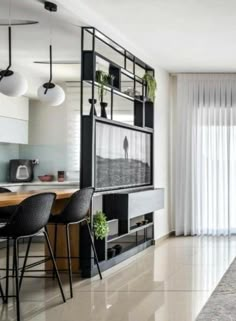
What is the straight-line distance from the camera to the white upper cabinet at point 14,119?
23.9 feet

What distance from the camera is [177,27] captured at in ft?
19.5

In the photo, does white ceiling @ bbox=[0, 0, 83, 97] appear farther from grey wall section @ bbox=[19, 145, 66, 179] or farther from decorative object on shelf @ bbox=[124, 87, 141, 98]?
grey wall section @ bbox=[19, 145, 66, 179]

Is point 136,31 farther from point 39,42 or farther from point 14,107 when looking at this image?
point 14,107

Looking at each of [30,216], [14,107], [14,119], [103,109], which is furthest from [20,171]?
[30,216]

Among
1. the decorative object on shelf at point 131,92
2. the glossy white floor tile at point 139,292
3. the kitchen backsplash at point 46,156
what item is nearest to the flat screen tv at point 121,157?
the decorative object on shelf at point 131,92

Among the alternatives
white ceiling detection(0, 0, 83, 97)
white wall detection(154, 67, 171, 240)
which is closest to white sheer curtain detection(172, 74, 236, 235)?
white wall detection(154, 67, 171, 240)

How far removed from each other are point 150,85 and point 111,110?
135 cm

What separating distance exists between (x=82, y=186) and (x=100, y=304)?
56.2 inches

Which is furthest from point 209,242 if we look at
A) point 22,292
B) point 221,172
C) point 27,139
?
point 22,292

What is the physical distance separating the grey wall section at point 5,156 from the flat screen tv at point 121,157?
1958 mm

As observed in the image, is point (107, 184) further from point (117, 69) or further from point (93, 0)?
point (93, 0)

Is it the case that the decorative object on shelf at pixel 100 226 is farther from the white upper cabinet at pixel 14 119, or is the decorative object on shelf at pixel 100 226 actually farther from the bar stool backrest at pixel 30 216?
the white upper cabinet at pixel 14 119

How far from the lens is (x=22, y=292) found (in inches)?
184

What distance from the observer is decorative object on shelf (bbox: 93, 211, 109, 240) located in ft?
17.6
